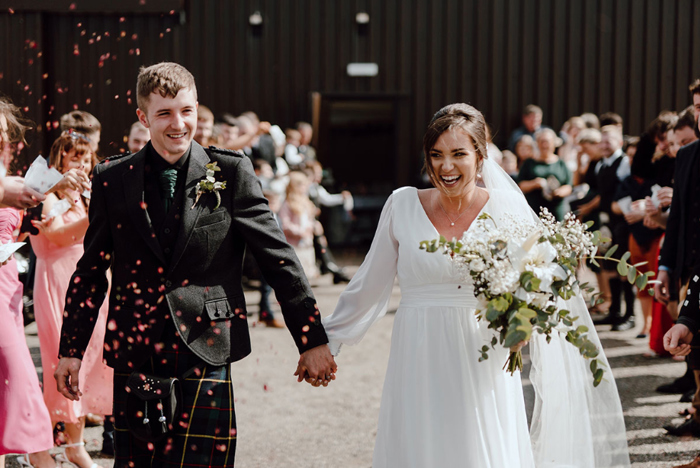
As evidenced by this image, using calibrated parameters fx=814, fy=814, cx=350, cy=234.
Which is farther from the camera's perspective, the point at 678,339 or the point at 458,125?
the point at 678,339

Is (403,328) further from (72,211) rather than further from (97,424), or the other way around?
(97,424)

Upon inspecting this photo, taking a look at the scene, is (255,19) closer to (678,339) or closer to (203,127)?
(203,127)

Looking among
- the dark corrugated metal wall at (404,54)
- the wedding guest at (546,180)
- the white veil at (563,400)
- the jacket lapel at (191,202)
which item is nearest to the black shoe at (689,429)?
the white veil at (563,400)

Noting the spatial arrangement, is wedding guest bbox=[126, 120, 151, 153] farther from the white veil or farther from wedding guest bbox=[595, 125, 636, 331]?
wedding guest bbox=[595, 125, 636, 331]

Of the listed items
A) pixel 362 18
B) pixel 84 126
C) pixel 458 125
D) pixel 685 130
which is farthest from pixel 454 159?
pixel 362 18

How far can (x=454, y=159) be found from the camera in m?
3.45

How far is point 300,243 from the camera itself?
32.5 ft

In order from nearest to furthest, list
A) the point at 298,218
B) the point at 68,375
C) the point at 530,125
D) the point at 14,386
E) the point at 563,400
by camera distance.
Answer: the point at 68,375 → the point at 563,400 → the point at 14,386 → the point at 298,218 → the point at 530,125

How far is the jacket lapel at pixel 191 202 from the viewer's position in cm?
310

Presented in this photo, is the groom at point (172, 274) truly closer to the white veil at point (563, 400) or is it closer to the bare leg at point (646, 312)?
the white veil at point (563, 400)

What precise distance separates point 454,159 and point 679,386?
12.2 ft

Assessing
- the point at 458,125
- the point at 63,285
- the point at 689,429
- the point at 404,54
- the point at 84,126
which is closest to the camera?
the point at 458,125

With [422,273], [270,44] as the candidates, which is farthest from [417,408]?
[270,44]

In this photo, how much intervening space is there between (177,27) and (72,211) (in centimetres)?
1179
